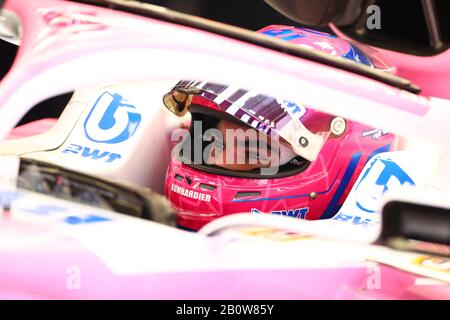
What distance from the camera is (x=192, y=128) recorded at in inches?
46.6

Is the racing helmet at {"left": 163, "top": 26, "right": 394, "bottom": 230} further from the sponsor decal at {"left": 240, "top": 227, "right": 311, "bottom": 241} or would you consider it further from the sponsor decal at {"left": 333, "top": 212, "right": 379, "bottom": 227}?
the sponsor decal at {"left": 240, "top": 227, "right": 311, "bottom": 241}

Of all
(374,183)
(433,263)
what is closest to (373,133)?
(374,183)

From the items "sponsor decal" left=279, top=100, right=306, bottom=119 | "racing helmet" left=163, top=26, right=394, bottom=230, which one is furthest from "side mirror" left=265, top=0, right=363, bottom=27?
"sponsor decal" left=279, top=100, right=306, bottom=119

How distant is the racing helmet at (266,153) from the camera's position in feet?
3.39

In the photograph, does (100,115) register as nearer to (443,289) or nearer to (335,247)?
(335,247)

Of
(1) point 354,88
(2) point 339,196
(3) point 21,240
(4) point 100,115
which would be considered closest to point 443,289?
(1) point 354,88

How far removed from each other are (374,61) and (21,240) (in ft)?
2.16

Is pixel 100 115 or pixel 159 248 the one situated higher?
pixel 100 115

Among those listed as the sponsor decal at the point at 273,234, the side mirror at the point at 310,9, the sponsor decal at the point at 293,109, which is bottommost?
the sponsor decal at the point at 273,234

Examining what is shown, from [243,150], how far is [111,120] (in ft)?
0.88

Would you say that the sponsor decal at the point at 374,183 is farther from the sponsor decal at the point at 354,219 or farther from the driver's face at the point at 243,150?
the driver's face at the point at 243,150

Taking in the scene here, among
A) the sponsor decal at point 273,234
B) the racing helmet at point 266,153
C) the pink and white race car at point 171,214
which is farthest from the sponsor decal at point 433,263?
the racing helmet at point 266,153

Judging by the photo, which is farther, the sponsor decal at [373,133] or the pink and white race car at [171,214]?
the sponsor decal at [373,133]

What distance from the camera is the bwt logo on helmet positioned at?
4.04 ft
